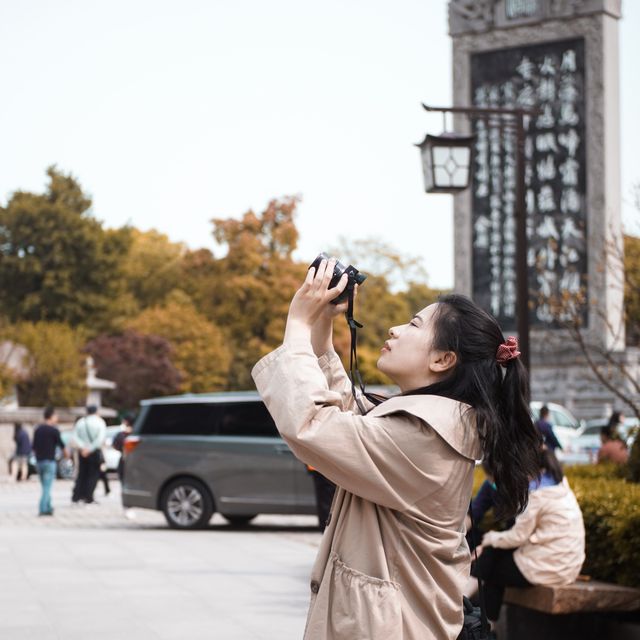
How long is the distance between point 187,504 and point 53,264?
48.9m

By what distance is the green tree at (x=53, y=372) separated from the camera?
166ft

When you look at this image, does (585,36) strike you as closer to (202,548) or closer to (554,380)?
(554,380)

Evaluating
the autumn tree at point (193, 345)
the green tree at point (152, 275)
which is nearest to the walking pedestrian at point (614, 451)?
the autumn tree at point (193, 345)

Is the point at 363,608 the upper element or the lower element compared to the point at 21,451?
upper

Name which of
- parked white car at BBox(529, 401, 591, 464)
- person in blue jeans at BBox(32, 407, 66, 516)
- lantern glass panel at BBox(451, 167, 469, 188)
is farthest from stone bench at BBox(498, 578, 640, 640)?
parked white car at BBox(529, 401, 591, 464)

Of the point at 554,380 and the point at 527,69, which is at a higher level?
the point at 527,69

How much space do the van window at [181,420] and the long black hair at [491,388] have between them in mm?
14856

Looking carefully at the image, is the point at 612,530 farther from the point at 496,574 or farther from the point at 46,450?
the point at 46,450

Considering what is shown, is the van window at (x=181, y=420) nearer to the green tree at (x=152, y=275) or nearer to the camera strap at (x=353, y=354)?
the camera strap at (x=353, y=354)

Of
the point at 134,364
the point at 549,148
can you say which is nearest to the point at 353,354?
the point at 549,148

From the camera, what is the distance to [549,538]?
26.8 feet

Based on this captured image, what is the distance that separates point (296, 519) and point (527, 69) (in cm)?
1726

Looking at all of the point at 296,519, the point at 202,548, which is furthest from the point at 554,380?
the point at 202,548

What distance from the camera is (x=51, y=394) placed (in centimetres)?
5066
